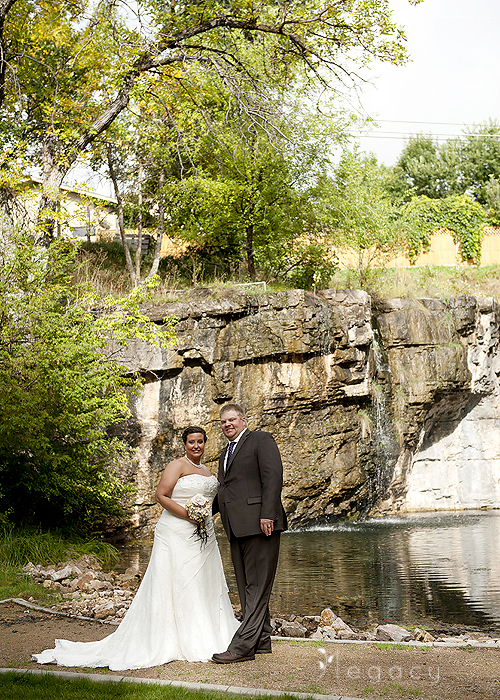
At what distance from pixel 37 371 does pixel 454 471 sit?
44.9 ft

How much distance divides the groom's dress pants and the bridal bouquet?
1.18 feet

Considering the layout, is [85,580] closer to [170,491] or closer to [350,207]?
[170,491]

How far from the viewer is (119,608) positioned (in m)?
8.09

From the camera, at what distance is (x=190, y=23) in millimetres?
13992

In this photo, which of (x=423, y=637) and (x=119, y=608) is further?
(x=119, y=608)

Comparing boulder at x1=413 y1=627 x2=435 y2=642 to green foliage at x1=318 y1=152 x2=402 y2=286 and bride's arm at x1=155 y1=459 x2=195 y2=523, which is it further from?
green foliage at x1=318 y1=152 x2=402 y2=286

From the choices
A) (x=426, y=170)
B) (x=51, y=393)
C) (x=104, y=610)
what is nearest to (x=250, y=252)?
(x=51, y=393)

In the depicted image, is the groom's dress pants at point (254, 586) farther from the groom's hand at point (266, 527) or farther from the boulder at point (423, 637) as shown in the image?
the boulder at point (423, 637)

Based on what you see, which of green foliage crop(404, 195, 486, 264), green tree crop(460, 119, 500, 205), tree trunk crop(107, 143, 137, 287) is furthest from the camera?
green tree crop(460, 119, 500, 205)

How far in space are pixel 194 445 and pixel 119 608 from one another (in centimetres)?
302

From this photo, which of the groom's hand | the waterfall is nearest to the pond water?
the waterfall

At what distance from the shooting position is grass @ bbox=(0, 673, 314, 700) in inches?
185

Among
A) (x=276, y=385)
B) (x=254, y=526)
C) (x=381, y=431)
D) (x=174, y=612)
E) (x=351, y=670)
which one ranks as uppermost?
(x=276, y=385)

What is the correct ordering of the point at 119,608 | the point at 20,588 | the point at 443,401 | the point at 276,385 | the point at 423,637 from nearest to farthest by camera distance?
the point at 423,637 < the point at 119,608 < the point at 20,588 < the point at 276,385 < the point at 443,401
